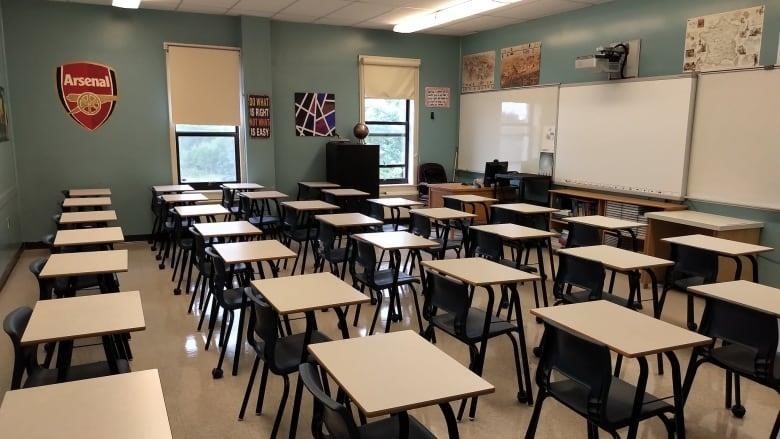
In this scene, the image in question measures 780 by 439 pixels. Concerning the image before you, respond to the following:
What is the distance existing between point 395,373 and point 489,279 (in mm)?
1381

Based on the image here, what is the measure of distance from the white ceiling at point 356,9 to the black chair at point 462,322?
4.65 m

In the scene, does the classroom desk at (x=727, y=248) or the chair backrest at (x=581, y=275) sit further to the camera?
the classroom desk at (x=727, y=248)

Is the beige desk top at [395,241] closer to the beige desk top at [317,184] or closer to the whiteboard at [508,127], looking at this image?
the beige desk top at [317,184]

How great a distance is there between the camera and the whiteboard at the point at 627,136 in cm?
565

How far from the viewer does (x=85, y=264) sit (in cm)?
331

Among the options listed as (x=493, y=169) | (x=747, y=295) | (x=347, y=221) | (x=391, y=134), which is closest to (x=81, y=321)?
(x=347, y=221)

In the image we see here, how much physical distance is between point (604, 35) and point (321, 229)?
424cm

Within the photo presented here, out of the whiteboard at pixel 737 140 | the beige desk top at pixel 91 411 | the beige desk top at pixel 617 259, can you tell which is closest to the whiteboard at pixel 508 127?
the whiteboard at pixel 737 140

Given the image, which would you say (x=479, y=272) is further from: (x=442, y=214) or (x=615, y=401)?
(x=442, y=214)

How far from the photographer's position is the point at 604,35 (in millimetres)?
6535

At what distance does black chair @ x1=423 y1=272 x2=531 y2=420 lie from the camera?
2.97m

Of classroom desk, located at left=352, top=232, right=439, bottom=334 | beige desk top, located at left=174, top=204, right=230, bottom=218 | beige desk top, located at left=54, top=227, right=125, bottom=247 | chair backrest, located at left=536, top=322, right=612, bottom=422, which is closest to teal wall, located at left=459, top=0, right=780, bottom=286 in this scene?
classroom desk, located at left=352, top=232, right=439, bottom=334

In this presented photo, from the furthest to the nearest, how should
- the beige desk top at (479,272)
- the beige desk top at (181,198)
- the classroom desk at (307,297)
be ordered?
the beige desk top at (181,198) < the beige desk top at (479,272) < the classroom desk at (307,297)

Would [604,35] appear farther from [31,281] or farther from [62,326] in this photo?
[31,281]
